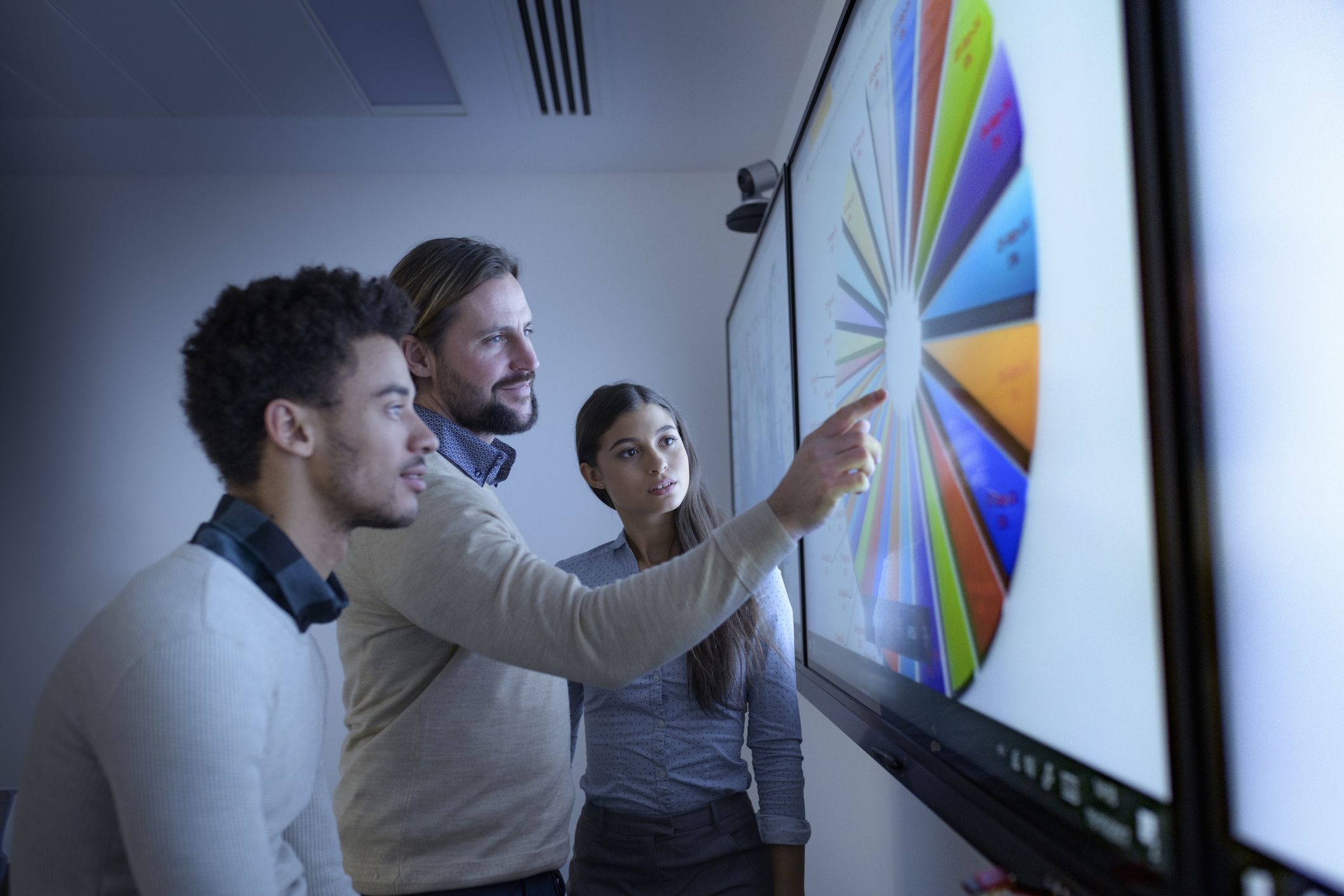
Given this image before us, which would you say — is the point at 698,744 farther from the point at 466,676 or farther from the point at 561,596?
the point at 561,596

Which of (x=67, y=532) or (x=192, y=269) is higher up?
(x=192, y=269)

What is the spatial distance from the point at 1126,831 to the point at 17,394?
12.4 ft

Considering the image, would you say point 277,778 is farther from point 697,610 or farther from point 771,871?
point 771,871

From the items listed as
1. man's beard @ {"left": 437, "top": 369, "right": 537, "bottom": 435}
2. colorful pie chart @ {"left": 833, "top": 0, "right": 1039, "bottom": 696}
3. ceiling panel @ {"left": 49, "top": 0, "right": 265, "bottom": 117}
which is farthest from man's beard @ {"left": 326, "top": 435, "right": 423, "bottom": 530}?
ceiling panel @ {"left": 49, "top": 0, "right": 265, "bottom": 117}

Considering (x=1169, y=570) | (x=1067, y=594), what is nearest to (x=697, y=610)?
(x=1067, y=594)

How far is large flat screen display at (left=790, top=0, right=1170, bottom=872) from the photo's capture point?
2.09 ft

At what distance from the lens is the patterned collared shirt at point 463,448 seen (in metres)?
1.19

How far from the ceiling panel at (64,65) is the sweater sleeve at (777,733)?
240 centimetres

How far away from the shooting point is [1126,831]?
637 millimetres

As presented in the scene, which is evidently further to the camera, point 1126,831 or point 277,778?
point 277,778

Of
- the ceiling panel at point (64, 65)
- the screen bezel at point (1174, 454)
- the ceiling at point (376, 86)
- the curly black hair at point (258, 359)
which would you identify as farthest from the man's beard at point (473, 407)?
the ceiling panel at point (64, 65)

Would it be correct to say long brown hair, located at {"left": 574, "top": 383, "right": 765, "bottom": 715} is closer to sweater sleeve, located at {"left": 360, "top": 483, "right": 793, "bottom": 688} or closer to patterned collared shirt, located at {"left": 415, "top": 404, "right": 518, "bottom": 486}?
patterned collared shirt, located at {"left": 415, "top": 404, "right": 518, "bottom": 486}

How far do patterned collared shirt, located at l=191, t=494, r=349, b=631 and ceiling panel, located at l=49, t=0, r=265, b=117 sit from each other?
216 cm

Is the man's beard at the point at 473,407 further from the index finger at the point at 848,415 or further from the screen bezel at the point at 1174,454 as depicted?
the screen bezel at the point at 1174,454
